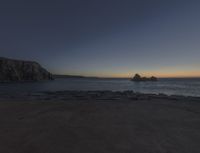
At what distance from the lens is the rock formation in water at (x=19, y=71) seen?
3978 inches

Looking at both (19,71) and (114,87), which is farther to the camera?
(19,71)

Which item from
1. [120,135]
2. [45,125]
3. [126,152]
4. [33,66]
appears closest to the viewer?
[126,152]

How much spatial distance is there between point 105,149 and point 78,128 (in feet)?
7.95

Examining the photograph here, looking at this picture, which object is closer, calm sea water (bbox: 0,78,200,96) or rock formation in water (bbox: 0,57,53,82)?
calm sea water (bbox: 0,78,200,96)

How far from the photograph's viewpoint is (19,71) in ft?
372

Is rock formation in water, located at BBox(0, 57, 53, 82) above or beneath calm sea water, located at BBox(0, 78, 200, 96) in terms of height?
above

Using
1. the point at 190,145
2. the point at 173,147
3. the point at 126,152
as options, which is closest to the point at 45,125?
the point at 126,152

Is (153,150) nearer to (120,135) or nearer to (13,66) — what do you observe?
(120,135)

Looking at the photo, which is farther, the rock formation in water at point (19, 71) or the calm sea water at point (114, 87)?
the rock formation in water at point (19, 71)

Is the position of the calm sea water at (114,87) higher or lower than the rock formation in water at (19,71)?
lower

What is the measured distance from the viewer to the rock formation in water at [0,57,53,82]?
331ft

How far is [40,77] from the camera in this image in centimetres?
12588

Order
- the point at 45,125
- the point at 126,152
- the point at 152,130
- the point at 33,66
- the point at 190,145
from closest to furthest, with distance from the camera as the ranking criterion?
the point at 126,152 < the point at 190,145 < the point at 152,130 < the point at 45,125 < the point at 33,66

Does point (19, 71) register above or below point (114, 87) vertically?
above
